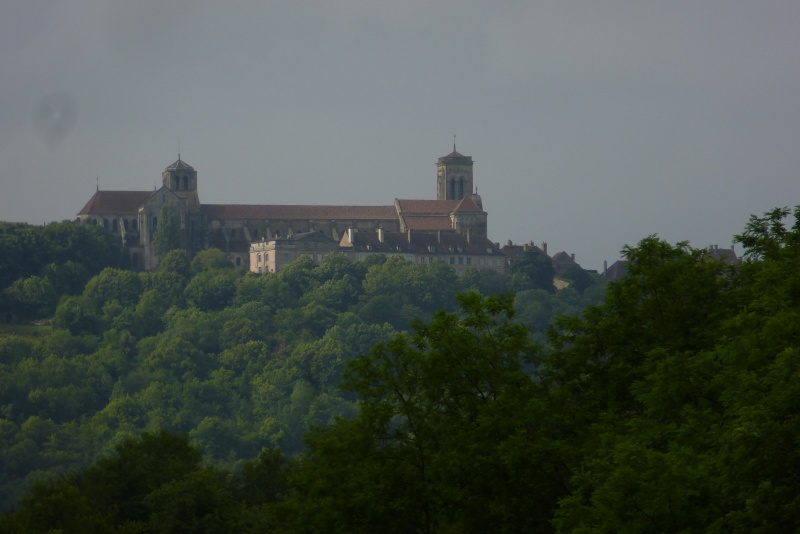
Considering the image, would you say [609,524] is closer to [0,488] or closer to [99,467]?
[99,467]

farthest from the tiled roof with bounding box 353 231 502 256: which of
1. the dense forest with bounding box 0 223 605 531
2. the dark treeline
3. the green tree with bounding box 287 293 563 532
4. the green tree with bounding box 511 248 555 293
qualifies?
the green tree with bounding box 287 293 563 532

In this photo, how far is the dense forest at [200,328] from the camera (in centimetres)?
15525

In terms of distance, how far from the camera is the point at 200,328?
569 ft

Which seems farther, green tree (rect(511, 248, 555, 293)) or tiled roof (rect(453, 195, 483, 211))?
tiled roof (rect(453, 195, 483, 211))

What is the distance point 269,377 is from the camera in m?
163

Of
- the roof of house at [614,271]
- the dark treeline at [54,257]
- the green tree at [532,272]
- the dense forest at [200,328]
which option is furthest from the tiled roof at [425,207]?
the dark treeline at [54,257]

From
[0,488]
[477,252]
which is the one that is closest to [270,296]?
[477,252]

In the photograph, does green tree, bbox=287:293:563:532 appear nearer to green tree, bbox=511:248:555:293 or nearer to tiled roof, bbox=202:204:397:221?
green tree, bbox=511:248:555:293

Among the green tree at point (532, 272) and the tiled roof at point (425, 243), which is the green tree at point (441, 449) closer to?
the green tree at point (532, 272)

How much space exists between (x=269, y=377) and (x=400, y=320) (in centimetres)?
1969

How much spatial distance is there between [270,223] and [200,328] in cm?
1664

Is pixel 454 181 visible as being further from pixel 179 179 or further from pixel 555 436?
pixel 555 436

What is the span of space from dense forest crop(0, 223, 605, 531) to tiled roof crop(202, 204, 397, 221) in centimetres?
545

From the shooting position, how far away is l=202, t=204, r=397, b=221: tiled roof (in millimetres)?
185875
